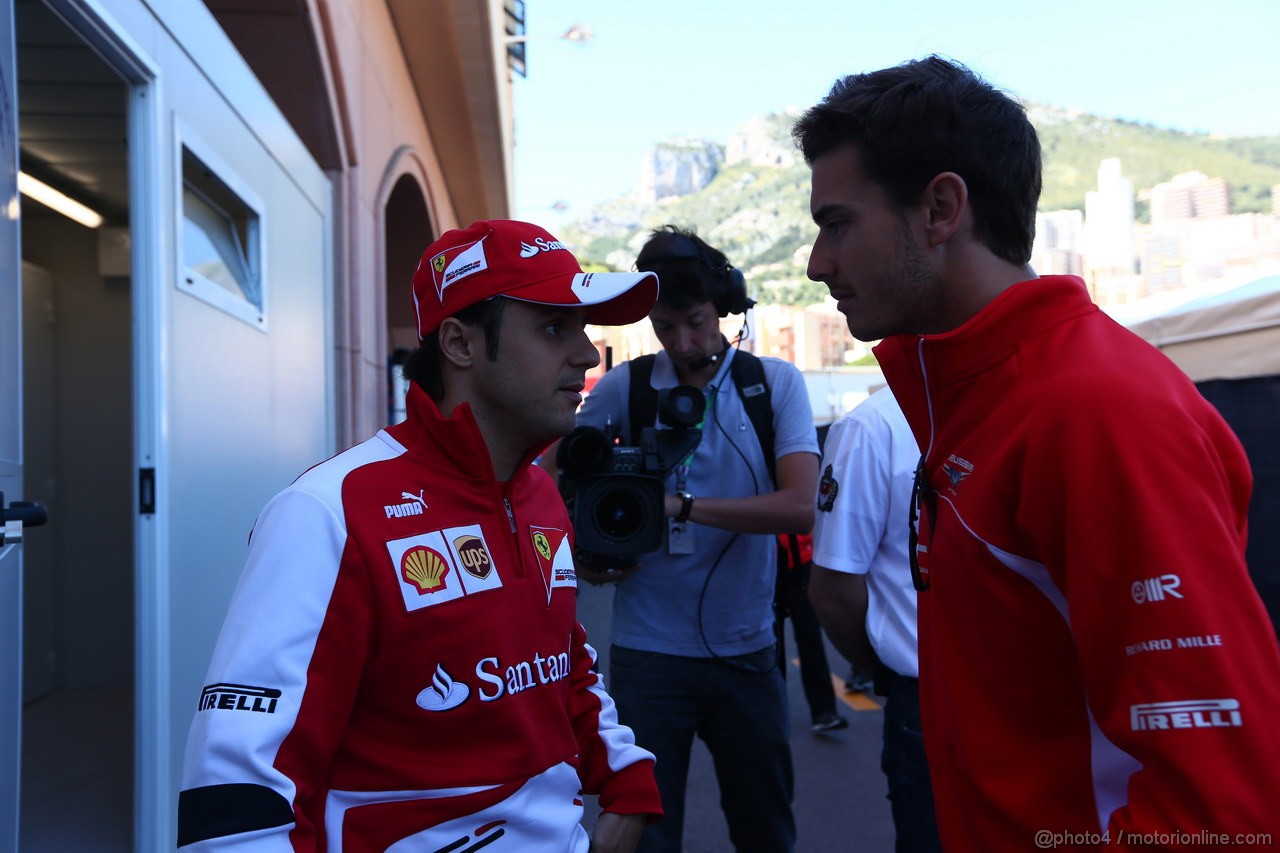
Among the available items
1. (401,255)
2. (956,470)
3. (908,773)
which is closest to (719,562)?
(908,773)

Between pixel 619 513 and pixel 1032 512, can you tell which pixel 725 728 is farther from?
pixel 1032 512

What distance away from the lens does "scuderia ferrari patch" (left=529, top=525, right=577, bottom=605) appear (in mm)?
1881

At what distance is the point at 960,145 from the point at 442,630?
3.58ft

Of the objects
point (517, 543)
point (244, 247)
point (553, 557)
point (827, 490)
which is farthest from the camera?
point (244, 247)

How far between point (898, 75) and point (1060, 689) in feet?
3.08

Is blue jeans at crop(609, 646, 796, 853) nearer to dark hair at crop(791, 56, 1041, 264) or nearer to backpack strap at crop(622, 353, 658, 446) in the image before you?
backpack strap at crop(622, 353, 658, 446)

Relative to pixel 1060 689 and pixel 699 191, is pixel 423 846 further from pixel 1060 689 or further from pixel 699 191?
pixel 699 191

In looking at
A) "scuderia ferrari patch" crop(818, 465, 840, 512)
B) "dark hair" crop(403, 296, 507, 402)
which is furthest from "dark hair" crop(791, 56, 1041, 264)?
"scuderia ferrari patch" crop(818, 465, 840, 512)

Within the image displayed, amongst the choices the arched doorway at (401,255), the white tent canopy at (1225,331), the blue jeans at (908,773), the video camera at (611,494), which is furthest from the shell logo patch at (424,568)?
the arched doorway at (401,255)

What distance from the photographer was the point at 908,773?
2371 millimetres

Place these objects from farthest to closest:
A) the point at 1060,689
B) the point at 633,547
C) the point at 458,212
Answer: the point at 458,212 → the point at 633,547 → the point at 1060,689

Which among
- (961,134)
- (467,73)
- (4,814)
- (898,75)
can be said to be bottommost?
(4,814)

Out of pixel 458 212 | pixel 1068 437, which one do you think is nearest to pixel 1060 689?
pixel 1068 437

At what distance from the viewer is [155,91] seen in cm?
301
